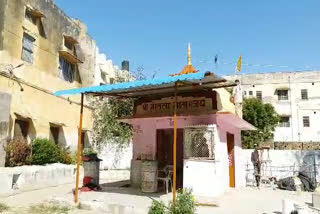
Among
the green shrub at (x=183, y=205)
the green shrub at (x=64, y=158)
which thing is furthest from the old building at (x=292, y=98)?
the green shrub at (x=183, y=205)

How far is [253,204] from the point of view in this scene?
8438 millimetres

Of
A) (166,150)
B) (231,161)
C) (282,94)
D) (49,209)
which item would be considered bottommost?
(49,209)

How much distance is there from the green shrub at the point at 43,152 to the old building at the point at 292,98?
79.5ft

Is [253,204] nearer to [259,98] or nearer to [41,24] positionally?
[41,24]

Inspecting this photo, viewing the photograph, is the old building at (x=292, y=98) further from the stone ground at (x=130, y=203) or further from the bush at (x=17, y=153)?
the bush at (x=17, y=153)

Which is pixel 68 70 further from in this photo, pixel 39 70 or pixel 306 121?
pixel 306 121

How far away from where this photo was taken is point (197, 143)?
9.27 meters

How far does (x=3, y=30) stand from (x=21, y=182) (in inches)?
253

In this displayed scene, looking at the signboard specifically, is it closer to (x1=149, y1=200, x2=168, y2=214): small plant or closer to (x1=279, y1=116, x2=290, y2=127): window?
(x1=149, y1=200, x2=168, y2=214): small plant

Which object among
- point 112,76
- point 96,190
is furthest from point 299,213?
point 112,76

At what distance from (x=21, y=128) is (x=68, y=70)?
211 inches

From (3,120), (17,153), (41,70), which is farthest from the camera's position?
(41,70)

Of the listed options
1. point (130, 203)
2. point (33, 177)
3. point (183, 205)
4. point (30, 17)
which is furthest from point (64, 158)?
point (183, 205)

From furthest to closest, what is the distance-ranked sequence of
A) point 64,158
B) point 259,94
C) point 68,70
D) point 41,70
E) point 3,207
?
point 259,94
point 68,70
point 41,70
point 64,158
point 3,207
